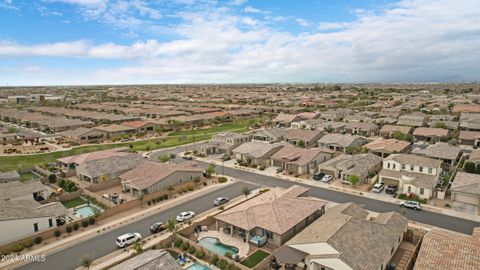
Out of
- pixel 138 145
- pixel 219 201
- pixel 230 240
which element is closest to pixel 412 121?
pixel 219 201

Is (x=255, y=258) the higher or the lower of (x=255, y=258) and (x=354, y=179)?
the lower

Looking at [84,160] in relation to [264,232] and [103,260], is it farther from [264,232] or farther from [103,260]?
[264,232]

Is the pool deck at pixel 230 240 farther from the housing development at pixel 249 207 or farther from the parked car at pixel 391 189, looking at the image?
the parked car at pixel 391 189

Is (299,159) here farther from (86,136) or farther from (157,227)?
(86,136)

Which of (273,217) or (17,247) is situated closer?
(17,247)

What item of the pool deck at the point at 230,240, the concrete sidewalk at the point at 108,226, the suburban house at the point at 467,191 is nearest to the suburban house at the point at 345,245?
the pool deck at the point at 230,240

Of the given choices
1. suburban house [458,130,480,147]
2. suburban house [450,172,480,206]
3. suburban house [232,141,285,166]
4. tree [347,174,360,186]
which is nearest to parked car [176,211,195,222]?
tree [347,174,360,186]

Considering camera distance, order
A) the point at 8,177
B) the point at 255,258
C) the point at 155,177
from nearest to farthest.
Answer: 1. the point at 255,258
2. the point at 155,177
3. the point at 8,177
